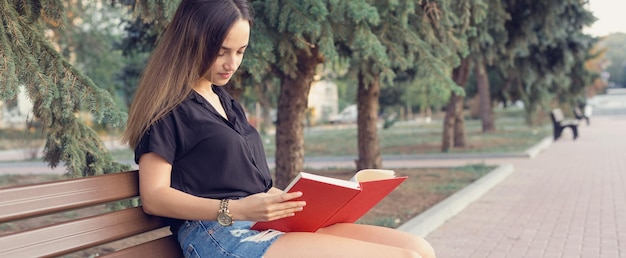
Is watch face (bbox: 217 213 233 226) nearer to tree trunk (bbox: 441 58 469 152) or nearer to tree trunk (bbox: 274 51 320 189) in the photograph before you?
tree trunk (bbox: 274 51 320 189)

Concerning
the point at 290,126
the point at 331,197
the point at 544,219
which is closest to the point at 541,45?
the point at 290,126

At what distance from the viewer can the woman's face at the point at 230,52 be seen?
Result: 8.54 feet

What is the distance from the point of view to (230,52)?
8.66 feet

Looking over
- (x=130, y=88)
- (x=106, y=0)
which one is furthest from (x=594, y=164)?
(x=106, y=0)

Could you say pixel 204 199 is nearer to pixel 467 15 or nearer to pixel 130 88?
pixel 467 15

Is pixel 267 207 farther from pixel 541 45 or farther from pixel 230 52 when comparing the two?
pixel 541 45

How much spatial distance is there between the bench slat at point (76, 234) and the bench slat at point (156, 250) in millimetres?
60

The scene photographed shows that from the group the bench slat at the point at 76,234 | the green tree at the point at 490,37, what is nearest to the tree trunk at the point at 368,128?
the green tree at the point at 490,37

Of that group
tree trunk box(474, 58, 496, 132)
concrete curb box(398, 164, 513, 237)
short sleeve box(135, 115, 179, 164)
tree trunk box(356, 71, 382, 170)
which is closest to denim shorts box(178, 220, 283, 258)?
short sleeve box(135, 115, 179, 164)

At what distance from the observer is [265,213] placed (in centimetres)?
233

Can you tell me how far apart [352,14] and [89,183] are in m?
3.50

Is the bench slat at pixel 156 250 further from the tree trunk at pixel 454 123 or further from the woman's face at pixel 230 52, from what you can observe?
the tree trunk at pixel 454 123

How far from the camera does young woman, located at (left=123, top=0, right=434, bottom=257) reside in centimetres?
246

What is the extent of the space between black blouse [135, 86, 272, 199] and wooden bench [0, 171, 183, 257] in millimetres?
230
